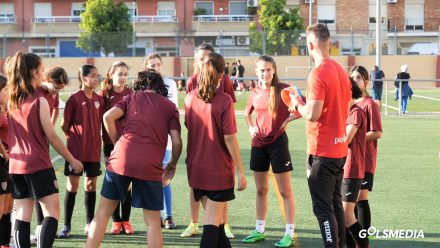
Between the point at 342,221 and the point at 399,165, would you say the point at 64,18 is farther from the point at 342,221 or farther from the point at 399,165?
the point at 342,221

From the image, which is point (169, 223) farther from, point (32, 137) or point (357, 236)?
point (32, 137)

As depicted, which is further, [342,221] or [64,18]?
[64,18]

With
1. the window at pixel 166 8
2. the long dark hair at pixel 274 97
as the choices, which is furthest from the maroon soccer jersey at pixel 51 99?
the window at pixel 166 8

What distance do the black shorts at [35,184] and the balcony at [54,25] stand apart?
5235 cm

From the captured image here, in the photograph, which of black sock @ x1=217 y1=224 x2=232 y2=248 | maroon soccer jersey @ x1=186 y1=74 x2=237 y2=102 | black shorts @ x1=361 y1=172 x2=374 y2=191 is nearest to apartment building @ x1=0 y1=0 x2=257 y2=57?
maroon soccer jersey @ x1=186 y1=74 x2=237 y2=102

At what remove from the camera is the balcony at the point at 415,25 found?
58.4 metres

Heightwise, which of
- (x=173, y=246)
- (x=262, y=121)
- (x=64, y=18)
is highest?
(x=64, y=18)

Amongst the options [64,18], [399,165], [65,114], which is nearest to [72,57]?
[64,18]

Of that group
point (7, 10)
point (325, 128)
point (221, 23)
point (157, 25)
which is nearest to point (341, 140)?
point (325, 128)

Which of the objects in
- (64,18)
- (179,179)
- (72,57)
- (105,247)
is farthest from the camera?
(64,18)

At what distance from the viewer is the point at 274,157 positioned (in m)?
7.31

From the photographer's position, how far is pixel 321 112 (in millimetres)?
5840

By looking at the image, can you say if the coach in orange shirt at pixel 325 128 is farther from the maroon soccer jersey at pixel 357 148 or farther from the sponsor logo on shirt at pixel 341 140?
the maroon soccer jersey at pixel 357 148

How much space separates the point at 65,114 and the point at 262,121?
204cm
